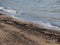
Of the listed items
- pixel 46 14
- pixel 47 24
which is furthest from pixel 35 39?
pixel 46 14

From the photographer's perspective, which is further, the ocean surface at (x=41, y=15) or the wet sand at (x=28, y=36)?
the ocean surface at (x=41, y=15)

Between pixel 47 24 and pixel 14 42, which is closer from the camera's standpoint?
pixel 14 42

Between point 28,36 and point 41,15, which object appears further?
point 41,15

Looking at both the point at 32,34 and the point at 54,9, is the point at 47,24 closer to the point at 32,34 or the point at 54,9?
the point at 32,34

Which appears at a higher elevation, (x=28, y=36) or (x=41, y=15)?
(x=41, y=15)

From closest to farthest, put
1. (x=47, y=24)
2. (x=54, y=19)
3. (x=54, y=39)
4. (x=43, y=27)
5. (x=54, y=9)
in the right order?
(x=54, y=39), (x=43, y=27), (x=47, y=24), (x=54, y=19), (x=54, y=9)

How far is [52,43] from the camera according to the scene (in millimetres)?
6969

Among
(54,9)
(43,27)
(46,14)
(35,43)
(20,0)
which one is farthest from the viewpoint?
(20,0)

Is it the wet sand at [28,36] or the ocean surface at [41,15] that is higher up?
the ocean surface at [41,15]

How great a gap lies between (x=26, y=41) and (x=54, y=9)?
6739mm

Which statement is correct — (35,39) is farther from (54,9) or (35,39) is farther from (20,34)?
(54,9)

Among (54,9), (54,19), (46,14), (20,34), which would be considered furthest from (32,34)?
(54,9)

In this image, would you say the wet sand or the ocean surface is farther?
the ocean surface

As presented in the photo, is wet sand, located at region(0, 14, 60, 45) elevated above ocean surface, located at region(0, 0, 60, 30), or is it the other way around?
ocean surface, located at region(0, 0, 60, 30)
